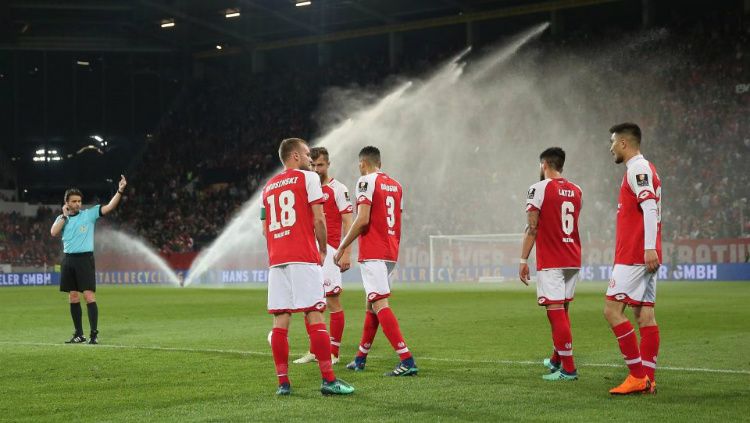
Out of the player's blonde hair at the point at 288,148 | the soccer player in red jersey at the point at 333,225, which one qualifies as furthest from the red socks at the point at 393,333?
the player's blonde hair at the point at 288,148

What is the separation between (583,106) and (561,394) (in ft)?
121

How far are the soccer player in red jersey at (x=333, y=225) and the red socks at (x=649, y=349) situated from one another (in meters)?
3.41

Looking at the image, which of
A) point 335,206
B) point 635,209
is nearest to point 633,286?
point 635,209

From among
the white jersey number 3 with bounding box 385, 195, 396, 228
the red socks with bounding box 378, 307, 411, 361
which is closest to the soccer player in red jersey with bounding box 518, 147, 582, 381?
the red socks with bounding box 378, 307, 411, 361

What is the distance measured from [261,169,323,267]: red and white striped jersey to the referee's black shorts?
20.9ft

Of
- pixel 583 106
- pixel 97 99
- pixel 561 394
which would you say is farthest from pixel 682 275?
pixel 97 99

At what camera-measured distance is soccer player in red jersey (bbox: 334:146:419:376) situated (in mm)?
9172

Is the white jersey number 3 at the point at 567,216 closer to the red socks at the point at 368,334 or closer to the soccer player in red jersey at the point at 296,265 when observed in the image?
the red socks at the point at 368,334

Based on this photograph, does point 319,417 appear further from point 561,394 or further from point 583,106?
point 583,106

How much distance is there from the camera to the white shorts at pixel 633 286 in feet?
26.0

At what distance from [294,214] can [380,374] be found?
2.13 metres

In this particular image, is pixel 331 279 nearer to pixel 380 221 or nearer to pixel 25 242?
pixel 380 221

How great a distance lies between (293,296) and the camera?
7.97 m

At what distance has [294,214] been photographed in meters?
8.08
